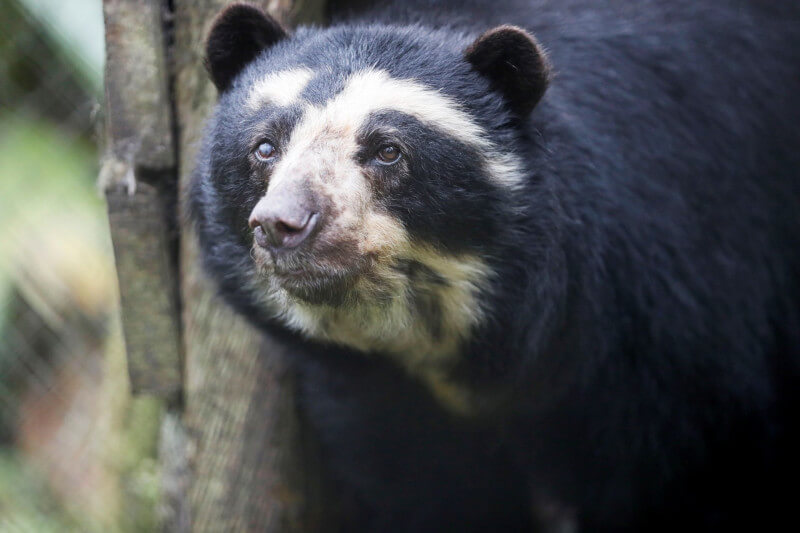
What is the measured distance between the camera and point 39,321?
635cm

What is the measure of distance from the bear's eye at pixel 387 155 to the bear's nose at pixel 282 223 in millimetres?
295

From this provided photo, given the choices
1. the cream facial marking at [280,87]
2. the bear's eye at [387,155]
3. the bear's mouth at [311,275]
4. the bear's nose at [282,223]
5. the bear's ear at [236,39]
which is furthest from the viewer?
the bear's ear at [236,39]

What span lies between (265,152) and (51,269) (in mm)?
3925

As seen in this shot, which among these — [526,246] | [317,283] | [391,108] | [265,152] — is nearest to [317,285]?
[317,283]

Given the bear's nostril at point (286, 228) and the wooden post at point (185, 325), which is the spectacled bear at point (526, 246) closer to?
the bear's nostril at point (286, 228)

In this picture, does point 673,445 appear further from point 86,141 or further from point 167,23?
point 86,141

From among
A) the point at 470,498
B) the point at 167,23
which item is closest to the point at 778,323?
the point at 470,498

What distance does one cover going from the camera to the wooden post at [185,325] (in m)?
3.50

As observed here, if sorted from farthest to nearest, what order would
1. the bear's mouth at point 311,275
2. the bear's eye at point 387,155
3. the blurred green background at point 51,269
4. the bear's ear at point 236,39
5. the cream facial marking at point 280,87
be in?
the blurred green background at point 51,269, the bear's ear at point 236,39, the cream facial marking at point 280,87, the bear's eye at point 387,155, the bear's mouth at point 311,275

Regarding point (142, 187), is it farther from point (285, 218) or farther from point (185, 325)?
point (285, 218)

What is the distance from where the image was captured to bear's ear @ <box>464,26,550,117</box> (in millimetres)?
2805

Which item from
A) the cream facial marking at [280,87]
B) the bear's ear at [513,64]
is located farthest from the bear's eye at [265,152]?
the bear's ear at [513,64]

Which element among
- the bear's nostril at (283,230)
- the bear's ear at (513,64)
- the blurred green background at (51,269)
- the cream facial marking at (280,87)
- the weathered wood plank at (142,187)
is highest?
the bear's ear at (513,64)

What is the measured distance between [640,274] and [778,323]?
38.3 inches
